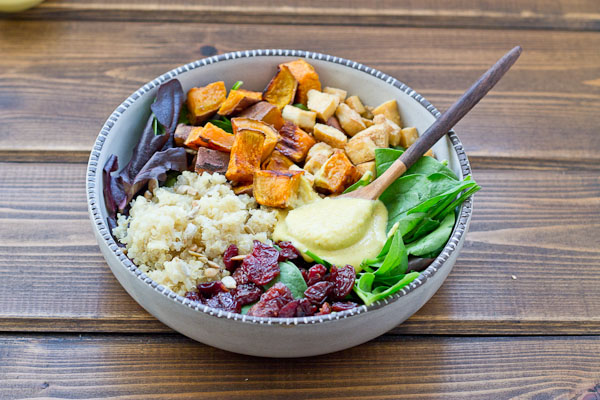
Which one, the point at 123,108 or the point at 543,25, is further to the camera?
the point at 543,25

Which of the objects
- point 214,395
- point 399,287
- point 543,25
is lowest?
point 214,395

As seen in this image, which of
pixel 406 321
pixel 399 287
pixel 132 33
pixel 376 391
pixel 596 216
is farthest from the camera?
pixel 132 33

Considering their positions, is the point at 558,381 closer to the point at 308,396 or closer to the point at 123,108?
the point at 308,396

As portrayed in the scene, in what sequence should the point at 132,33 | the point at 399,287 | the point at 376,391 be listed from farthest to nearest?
the point at 132,33 → the point at 376,391 → the point at 399,287

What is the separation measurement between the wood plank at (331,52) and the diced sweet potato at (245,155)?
559mm

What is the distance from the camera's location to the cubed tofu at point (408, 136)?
1.80 metres

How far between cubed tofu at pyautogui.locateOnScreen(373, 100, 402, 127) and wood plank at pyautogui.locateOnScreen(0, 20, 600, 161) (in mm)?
319

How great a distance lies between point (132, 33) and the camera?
2.27 meters

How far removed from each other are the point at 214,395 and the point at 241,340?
18 centimetres

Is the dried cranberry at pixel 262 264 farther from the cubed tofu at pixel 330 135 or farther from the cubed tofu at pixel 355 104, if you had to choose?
the cubed tofu at pixel 355 104

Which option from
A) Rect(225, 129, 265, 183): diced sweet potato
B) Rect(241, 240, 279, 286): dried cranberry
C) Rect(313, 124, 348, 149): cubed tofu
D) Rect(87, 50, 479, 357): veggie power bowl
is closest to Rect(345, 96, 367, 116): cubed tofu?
Rect(87, 50, 479, 357): veggie power bowl

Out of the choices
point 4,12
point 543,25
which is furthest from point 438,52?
point 4,12

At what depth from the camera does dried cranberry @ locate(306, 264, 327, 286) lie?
1478 millimetres

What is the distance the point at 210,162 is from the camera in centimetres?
168
